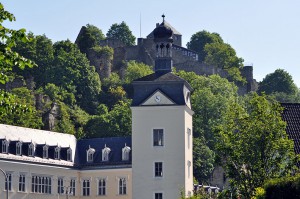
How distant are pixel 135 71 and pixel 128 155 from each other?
72.1 m

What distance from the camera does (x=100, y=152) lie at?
101 metres

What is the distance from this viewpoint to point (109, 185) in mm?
99812

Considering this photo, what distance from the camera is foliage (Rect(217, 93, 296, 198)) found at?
60594 mm

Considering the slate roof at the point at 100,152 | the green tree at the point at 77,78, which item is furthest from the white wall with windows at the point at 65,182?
the green tree at the point at 77,78

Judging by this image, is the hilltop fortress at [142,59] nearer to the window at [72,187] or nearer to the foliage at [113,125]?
the foliage at [113,125]

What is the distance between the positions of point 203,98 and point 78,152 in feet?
146

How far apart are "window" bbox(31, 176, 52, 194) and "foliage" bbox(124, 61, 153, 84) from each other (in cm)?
7064

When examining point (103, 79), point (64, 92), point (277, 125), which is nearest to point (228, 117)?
point (277, 125)

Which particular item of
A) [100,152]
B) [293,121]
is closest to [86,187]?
[100,152]

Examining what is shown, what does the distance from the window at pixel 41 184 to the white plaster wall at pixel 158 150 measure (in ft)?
36.7

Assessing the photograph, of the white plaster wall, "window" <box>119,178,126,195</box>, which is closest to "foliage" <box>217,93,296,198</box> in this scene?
the white plaster wall

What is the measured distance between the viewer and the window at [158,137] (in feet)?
293

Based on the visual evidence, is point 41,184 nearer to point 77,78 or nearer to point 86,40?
point 77,78

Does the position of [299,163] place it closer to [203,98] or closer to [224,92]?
[203,98]
